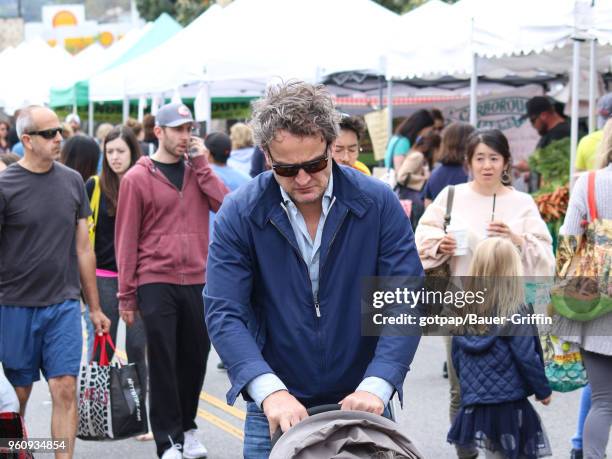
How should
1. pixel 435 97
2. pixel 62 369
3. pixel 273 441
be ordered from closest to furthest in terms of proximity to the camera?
pixel 273 441
pixel 62 369
pixel 435 97

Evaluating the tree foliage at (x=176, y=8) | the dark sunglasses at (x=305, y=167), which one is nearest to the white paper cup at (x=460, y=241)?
the dark sunglasses at (x=305, y=167)

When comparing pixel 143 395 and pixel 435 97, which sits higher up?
pixel 435 97

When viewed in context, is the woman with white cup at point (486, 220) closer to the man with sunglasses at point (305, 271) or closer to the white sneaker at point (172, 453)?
the white sneaker at point (172, 453)

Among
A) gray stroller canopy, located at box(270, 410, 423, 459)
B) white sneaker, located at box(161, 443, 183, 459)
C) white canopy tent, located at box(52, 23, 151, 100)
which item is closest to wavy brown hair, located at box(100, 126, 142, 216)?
white sneaker, located at box(161, 443, 183, 459)

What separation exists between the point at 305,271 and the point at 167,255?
10.8 feet

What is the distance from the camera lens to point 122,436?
6.62 metres

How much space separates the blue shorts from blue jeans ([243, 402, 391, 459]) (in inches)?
106

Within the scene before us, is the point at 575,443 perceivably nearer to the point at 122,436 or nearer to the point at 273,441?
the point at 122,436

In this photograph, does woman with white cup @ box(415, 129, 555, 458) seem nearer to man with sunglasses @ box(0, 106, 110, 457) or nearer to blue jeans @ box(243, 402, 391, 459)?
man with sunglasses @ box(0, 106, 110, 457)

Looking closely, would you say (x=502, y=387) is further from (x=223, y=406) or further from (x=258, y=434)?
(x=223, y=406)

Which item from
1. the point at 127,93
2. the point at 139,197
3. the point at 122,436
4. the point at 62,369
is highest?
the point at 127,93

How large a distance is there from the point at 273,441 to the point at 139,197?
3.65m

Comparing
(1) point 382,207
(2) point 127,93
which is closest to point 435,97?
(2) point 127,93

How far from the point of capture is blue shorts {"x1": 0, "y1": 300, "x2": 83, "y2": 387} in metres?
6.14
